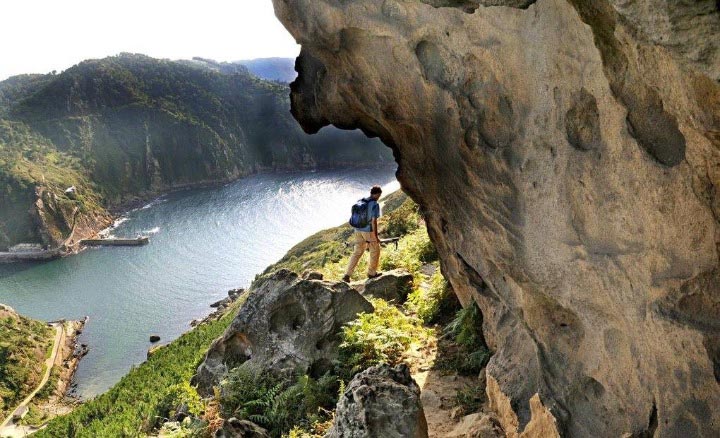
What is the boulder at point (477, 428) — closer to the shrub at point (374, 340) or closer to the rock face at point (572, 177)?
the rock face at point (572, 177)

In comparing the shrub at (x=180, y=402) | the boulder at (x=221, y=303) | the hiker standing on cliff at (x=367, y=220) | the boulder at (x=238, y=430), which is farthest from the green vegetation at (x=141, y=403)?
the boulder at (x=221, y=303)

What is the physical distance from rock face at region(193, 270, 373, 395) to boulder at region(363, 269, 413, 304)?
75.7 inches

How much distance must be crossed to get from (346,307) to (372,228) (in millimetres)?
2532

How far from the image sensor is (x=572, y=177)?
6398 millimetres

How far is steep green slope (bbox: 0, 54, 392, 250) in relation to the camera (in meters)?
150

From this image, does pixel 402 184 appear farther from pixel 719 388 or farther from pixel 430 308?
pixel 719 388

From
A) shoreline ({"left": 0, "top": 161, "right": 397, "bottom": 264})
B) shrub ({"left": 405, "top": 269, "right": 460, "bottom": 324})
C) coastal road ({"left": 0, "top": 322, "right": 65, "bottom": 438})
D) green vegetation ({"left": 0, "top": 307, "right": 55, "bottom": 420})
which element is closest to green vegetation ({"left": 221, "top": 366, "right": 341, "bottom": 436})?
shrub ({"left": 405, "top": 269, "right": 460, "bottom": 324})

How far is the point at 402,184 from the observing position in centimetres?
1165

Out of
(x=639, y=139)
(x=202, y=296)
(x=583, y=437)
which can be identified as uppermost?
(x=639, y=139)

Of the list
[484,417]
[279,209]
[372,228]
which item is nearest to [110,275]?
[279,209]

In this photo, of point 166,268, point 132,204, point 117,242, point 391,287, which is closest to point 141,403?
point 391,287

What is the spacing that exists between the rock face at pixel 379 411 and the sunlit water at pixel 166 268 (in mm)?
56363

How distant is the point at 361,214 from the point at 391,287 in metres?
2.13

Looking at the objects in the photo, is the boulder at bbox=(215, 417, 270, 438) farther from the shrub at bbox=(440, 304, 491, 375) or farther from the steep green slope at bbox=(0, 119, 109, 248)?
the steep green slope at bbox=(0, 119, 109, 248)
